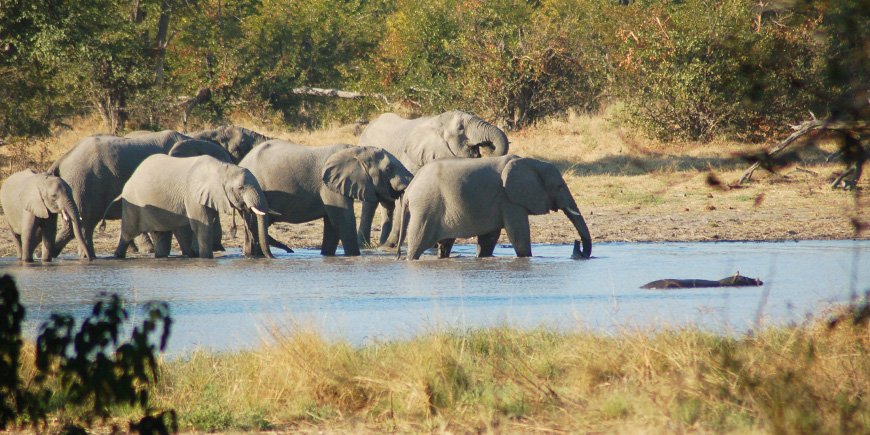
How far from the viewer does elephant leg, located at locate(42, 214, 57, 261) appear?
1619 centimetres

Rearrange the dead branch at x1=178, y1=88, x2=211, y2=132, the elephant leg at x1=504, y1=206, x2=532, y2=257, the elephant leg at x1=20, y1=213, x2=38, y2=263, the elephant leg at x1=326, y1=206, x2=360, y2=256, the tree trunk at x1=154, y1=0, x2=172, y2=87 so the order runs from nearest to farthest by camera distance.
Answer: the elephant leg at x1=504, y1=206, x2=532, y2=257
the elephant leg at x1=20, y1=213, x2=38, y2=263
the elephant leg at x1=326, y1=206, x2=360, y2=256
the dead branch at x1=178, y1=88, x2=211, y2=132
the tree trunk at x1=154, y1=0, x2=172, y2=87

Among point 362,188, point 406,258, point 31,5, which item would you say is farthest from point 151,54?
point 406,258

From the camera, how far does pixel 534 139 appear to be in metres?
26.2

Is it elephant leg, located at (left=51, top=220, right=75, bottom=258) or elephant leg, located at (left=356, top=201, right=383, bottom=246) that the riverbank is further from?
elephant leg, located at (left=356, top=201, right=383, bottom=246)

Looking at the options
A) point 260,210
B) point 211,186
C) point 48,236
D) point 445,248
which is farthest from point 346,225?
point 48,236

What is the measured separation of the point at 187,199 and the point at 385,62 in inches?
838

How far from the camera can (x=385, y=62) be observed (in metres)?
37.4

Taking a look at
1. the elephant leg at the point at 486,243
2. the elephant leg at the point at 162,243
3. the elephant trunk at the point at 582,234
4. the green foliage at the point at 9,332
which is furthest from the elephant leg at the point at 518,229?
the green foliage at the point at 9,332

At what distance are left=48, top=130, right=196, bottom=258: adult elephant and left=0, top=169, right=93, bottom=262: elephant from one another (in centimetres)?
66

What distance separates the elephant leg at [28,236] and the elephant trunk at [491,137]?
25.4ft

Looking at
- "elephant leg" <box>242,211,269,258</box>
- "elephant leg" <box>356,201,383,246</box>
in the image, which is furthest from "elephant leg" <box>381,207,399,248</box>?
"elephant leg" <box>242,211,269,258</box>

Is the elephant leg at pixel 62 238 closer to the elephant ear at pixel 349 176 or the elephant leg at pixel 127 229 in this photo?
the elephant leg at pixel 127 229

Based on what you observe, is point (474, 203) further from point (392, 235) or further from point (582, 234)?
point (392, 235)

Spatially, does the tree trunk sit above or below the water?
above
